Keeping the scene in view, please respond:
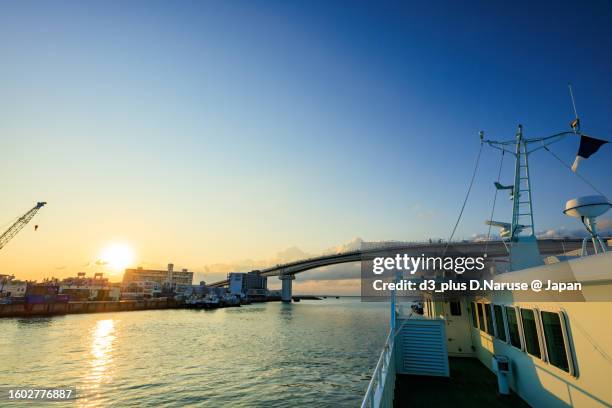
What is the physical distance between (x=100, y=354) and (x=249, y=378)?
16166 millimetres

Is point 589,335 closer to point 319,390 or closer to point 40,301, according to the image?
point 319,390

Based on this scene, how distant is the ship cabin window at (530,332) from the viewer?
8.49 metres

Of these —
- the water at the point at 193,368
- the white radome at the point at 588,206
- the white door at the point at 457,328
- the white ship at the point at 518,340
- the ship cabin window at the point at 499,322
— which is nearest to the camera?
the white ship at the point at 518,340

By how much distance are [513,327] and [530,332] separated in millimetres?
1573

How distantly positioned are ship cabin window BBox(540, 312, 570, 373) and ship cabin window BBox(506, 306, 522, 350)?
83.7 inches

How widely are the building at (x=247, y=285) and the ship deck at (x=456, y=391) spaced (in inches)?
5499

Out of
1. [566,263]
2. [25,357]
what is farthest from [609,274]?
[25,357]

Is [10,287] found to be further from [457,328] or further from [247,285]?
[457,328]

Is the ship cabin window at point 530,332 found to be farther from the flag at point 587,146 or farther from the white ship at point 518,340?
the flag at point 587,146

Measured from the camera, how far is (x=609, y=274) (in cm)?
486

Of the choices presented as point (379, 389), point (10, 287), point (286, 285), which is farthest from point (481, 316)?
point (10, 287)

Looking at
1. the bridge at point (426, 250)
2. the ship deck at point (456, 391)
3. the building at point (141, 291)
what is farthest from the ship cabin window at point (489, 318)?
the building at point (141, 291)

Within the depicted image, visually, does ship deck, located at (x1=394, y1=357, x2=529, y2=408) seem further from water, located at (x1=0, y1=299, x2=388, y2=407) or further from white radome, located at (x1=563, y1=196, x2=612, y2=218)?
white radome, located at (x1=563, y1=196, x2=612, y2=218)

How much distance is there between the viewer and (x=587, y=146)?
33.3ft
